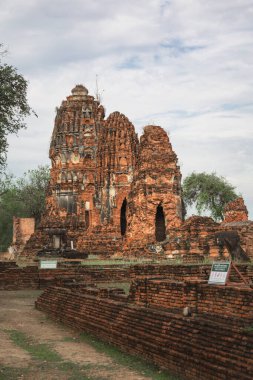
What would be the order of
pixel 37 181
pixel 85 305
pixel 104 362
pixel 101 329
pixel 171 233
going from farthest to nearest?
pixel 37 181
pixel 171 233
pixel 85 305
pixel 101 329
pixel 104 362

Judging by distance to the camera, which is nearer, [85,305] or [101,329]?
[101,329]

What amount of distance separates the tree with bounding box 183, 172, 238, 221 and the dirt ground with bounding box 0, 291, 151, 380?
45301 millimetres

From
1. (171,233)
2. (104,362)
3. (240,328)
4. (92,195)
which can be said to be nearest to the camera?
(240,328)

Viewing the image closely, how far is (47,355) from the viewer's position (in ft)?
24.8

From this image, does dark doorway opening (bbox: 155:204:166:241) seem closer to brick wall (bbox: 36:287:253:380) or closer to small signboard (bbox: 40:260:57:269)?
small signboard (bbox: 40:260:57:269)

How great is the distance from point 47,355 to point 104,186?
29.3 metres

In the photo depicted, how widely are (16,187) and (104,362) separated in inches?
2044

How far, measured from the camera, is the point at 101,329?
8.57 m

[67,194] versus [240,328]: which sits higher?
[67,194]

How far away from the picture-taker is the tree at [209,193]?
5506 centimetres

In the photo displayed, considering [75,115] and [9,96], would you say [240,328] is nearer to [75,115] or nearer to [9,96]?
[9,96]

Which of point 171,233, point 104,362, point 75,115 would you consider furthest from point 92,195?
point 104,362

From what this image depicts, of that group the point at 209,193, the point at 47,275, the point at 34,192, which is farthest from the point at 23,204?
the point at 47,275

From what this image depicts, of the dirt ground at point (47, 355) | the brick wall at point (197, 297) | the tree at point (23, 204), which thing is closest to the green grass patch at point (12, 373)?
the dirt ground at point (47, 355)
